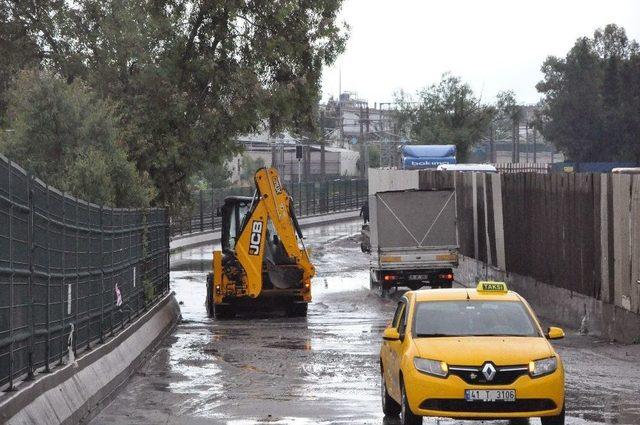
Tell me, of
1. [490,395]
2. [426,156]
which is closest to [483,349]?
[490,395]

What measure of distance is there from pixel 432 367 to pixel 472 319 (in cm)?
127

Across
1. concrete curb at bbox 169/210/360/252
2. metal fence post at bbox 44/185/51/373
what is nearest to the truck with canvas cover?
concrete curb at bbox 169/210/360/252

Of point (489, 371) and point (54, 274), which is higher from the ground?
point (54, 274)

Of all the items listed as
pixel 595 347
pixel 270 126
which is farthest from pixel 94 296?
pixel 270 126

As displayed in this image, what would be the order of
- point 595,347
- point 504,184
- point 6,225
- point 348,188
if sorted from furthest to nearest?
1. point 348,188
2. point 504,184
3. point 595,347
4. point 6,225

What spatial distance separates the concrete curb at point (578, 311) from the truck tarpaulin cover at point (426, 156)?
32.7 m

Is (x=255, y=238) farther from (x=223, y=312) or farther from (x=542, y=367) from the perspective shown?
(x=542, y=367)

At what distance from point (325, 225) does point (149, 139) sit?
4968cm

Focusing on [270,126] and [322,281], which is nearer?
[270,126]

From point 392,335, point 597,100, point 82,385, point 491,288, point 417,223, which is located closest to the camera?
point 392,335

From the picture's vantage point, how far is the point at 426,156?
70.0 meters

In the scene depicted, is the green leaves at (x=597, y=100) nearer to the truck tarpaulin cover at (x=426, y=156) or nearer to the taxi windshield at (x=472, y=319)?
the truck tarpaulin cover at (x=426, y=156)

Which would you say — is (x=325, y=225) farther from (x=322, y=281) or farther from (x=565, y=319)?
(x=565, y=319)

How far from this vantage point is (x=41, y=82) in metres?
29.2
